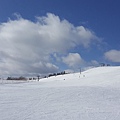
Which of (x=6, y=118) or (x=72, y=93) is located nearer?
(x=6, y=118)

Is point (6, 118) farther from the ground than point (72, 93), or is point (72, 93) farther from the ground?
point (72, 93)

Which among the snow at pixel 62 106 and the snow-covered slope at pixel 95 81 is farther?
the snow-covered slope at pixel 95 81

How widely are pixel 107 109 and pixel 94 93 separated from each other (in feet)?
21.5

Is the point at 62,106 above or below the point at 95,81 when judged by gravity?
below

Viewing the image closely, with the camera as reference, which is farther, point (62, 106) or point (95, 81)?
point (95, 81)

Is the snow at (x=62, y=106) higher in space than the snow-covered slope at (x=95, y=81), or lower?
lower

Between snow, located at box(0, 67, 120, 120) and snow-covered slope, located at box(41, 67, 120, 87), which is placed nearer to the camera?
snow, located at box(0, 67, 120, 120)

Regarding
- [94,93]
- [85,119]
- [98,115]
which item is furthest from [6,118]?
[94,93]

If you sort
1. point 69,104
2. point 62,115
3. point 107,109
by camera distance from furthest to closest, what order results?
1. point 69,104
2. point 107,109
3. point 62,115

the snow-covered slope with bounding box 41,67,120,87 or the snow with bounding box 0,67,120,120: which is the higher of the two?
the snow-covered slope with bounding box 41,67,120,87

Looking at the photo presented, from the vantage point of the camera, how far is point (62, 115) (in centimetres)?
1658

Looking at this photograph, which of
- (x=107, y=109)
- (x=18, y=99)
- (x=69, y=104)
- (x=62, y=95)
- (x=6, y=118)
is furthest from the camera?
(x=62, y=95)

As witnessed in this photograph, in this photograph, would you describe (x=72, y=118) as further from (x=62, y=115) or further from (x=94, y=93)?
(x=94, y=93)

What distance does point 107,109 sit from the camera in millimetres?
19016
